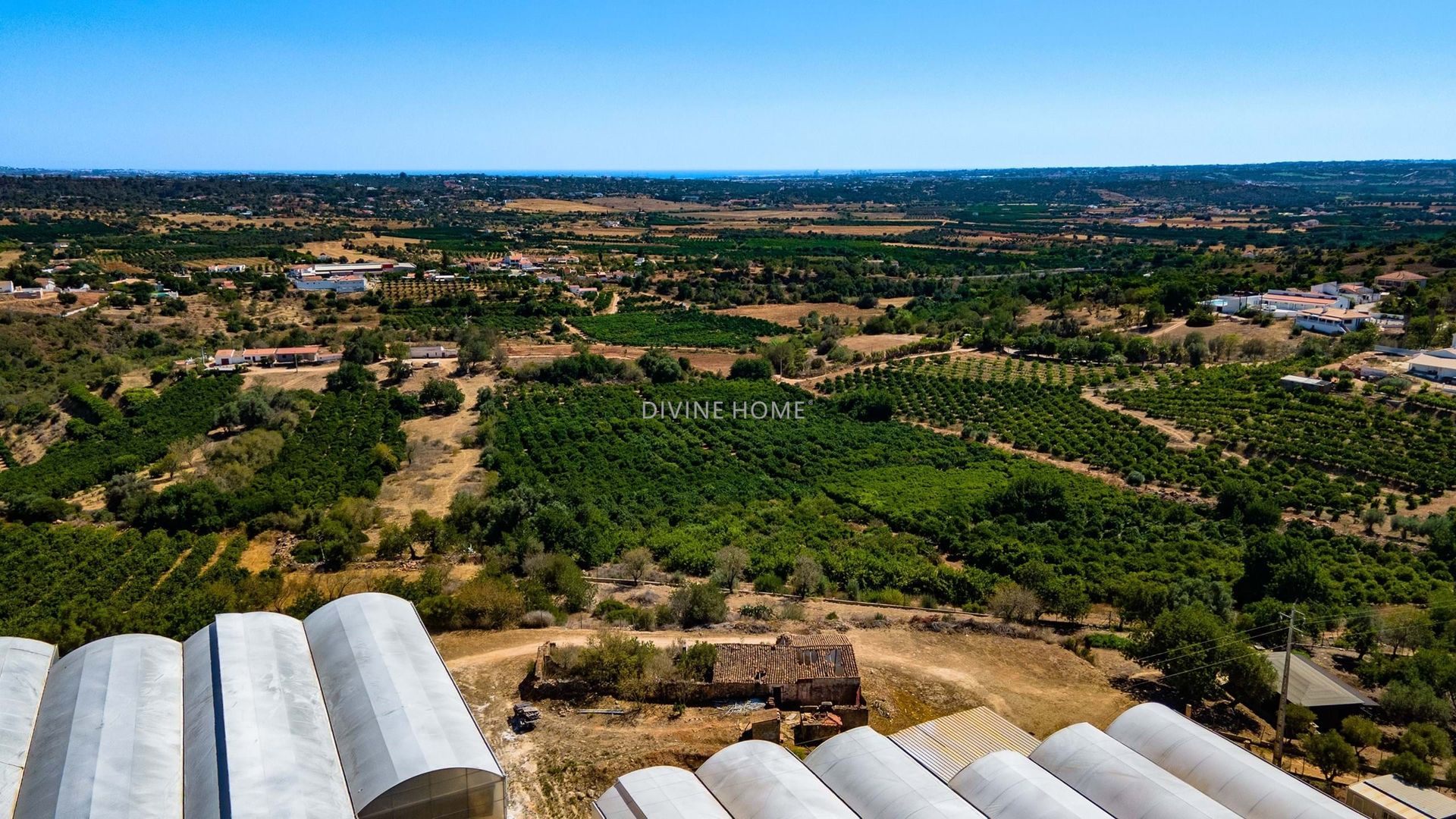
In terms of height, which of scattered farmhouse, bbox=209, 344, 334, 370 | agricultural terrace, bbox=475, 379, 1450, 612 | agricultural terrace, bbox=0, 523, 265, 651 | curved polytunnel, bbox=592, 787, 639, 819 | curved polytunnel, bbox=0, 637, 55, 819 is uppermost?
curved polytunnel, bbox=0, 637, 55, 819

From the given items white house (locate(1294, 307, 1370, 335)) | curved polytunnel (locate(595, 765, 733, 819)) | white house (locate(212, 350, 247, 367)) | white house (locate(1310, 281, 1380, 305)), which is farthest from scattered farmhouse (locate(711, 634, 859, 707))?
white house (locate(1310, 281, 1380, 305))

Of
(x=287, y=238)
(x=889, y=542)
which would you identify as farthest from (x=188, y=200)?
(x=889, y=542)

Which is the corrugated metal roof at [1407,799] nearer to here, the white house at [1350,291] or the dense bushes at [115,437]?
the dense bushes at [115,437]

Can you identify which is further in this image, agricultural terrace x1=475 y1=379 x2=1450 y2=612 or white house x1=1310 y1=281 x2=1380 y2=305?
white house x1=1310 y1=281 x2=1380 y2=305

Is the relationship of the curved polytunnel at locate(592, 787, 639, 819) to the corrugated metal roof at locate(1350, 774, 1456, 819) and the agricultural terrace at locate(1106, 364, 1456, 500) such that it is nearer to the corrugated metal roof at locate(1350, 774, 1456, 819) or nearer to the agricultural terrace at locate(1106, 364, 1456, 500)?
the corrugated metal roof at locate(1350, 774, 1456, 819)

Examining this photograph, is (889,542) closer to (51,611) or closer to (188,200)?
(51,611)

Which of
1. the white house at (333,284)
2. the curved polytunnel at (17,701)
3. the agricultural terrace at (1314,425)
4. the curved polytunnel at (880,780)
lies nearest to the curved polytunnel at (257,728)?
the curved polytunnel at (17,701)
